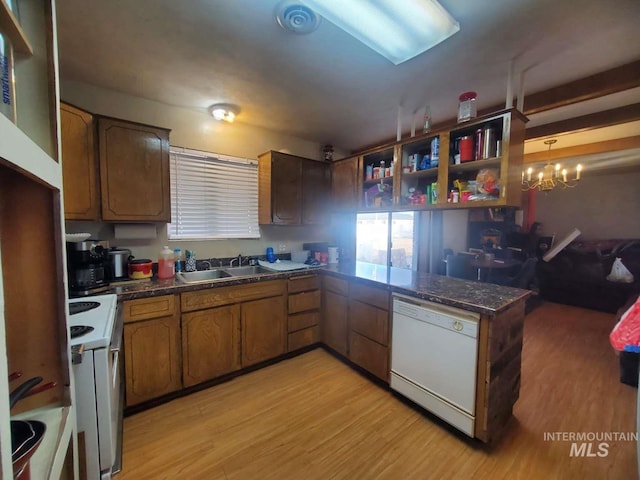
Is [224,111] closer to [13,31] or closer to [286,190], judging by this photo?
[286,190]

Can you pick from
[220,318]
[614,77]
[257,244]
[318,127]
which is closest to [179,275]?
[220,318]

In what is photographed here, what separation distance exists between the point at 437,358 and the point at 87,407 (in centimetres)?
194

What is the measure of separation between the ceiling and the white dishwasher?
1690mm

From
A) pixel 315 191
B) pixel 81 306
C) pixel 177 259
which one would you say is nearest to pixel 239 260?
pixel 177 259

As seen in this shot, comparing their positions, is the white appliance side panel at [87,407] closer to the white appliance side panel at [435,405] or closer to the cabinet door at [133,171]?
the cabinet door at [133,171]

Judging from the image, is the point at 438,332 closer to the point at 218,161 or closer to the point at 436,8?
the point at 436,8

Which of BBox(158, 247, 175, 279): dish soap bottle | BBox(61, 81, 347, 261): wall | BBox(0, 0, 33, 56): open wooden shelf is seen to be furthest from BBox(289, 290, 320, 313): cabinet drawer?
BBox(0, 0, 33, 56): open wooden shelf

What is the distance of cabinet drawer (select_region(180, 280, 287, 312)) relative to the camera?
2.05m

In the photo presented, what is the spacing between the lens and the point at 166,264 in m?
2.29

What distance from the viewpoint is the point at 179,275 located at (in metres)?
2.41

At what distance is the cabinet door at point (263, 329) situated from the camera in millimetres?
2346

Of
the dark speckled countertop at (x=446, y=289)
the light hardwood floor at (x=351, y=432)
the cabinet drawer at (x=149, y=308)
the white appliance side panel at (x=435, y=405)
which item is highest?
the dark speckled countertop at (x=446, y=289)

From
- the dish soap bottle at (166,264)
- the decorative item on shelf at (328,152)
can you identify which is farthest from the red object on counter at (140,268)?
the decorative item on shelf at (328,152)

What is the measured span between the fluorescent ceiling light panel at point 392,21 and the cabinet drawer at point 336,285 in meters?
1.85
